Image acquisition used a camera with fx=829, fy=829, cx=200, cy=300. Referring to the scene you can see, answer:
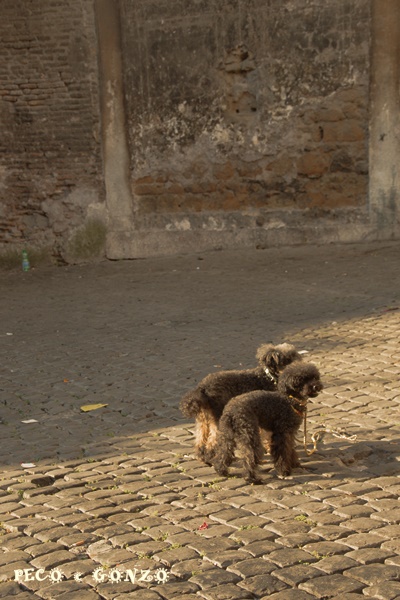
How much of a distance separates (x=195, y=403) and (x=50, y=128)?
10282 mm

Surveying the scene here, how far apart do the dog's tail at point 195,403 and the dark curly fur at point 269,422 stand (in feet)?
0.93

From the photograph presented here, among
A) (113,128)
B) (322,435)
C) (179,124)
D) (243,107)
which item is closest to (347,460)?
(322,435)

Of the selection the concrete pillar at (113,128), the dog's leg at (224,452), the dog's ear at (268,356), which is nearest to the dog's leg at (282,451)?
the dog's leg at (224,452)

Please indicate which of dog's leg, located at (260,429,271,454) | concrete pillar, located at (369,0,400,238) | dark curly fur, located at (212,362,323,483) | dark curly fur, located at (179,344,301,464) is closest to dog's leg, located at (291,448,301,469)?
dark curly fur, located at (212,362,323,483)

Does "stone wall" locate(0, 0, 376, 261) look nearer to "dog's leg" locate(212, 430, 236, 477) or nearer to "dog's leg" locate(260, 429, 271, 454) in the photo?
"dog's leg" locate(260, 429, 271, 454)

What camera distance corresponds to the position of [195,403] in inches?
212

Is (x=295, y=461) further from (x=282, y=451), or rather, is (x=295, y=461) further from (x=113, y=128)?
(x=113, y=128)

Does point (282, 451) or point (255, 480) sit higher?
point (282, 451)

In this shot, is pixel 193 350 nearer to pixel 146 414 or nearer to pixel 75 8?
pixel 146 414

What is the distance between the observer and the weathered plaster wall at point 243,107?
13555mm

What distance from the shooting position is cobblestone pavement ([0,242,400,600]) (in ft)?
13.0

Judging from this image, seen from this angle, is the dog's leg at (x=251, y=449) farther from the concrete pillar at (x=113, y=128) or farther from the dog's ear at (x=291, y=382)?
the concrete pillar at (x=113, y=128)

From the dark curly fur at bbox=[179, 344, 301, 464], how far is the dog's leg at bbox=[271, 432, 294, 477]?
444mm

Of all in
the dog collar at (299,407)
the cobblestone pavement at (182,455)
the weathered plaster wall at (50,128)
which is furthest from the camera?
the weathered plaster wall at (50,128)
